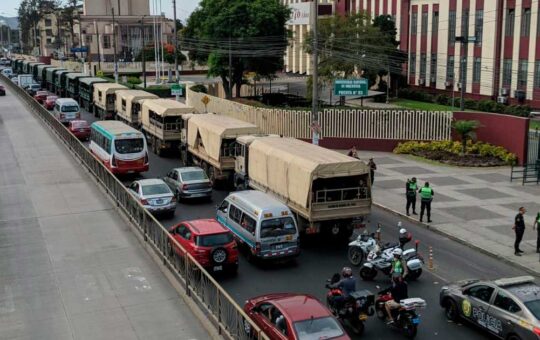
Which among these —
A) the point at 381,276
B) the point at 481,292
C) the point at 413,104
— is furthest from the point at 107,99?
the point at 481,292

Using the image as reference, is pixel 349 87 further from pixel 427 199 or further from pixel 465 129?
pixel 427 199

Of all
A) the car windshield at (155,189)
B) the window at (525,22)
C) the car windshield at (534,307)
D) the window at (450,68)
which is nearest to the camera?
the car windshield at (534,307)

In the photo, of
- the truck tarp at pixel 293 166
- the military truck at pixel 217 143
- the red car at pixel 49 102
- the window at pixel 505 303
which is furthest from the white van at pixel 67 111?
the window at pixel 505 303

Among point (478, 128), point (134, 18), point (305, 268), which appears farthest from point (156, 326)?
point (134, 18)

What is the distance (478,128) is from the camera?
38.1 m

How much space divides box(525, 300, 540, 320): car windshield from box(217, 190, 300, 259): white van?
7507 mm

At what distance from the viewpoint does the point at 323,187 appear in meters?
22.0

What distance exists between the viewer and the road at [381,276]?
621 inches

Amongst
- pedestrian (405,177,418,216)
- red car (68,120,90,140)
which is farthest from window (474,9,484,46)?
pedestrian (405,177,418,216)

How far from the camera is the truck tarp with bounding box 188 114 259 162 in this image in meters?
30.2

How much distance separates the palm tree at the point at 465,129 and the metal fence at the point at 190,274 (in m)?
19.4

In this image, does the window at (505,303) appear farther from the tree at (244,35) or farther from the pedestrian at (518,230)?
the tree at (244,35)

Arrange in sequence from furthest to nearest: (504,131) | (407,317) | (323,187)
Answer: (504,131) < (323,187) < (407,317)

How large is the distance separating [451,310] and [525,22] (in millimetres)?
42600
